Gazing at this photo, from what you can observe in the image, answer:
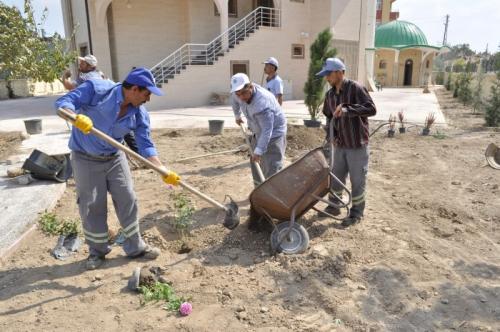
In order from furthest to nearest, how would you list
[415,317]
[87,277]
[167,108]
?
[167,108]
[87,277]
[415,317]

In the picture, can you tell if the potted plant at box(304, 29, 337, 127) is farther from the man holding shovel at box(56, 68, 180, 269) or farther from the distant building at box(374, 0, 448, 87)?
the distant building at box(374, 0, 448, 87)

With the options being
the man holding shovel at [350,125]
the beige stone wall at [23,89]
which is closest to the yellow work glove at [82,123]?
the man holding shovel at [350,125]

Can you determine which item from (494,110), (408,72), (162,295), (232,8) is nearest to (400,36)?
(408,72)

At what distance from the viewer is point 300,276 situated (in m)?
3.10

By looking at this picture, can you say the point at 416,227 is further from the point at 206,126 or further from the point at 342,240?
the point at 206,126

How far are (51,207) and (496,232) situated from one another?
496 cm

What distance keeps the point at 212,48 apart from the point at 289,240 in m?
14.8

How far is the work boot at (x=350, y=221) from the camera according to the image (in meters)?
4.04

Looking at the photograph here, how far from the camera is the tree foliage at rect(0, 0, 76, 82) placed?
7071 mm

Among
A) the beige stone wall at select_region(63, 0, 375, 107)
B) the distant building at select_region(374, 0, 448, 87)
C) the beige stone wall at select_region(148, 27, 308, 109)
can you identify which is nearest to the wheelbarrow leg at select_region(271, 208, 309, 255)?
the beige stone wall at select_region(148, 27, 308, 109)

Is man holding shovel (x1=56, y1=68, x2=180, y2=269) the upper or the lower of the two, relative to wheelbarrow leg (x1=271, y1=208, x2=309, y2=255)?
upper

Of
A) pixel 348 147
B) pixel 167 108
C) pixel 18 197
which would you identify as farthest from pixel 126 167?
pixel 167 108

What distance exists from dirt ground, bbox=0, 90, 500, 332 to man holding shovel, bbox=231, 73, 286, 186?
777mm

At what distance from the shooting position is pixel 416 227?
13.5 feet
